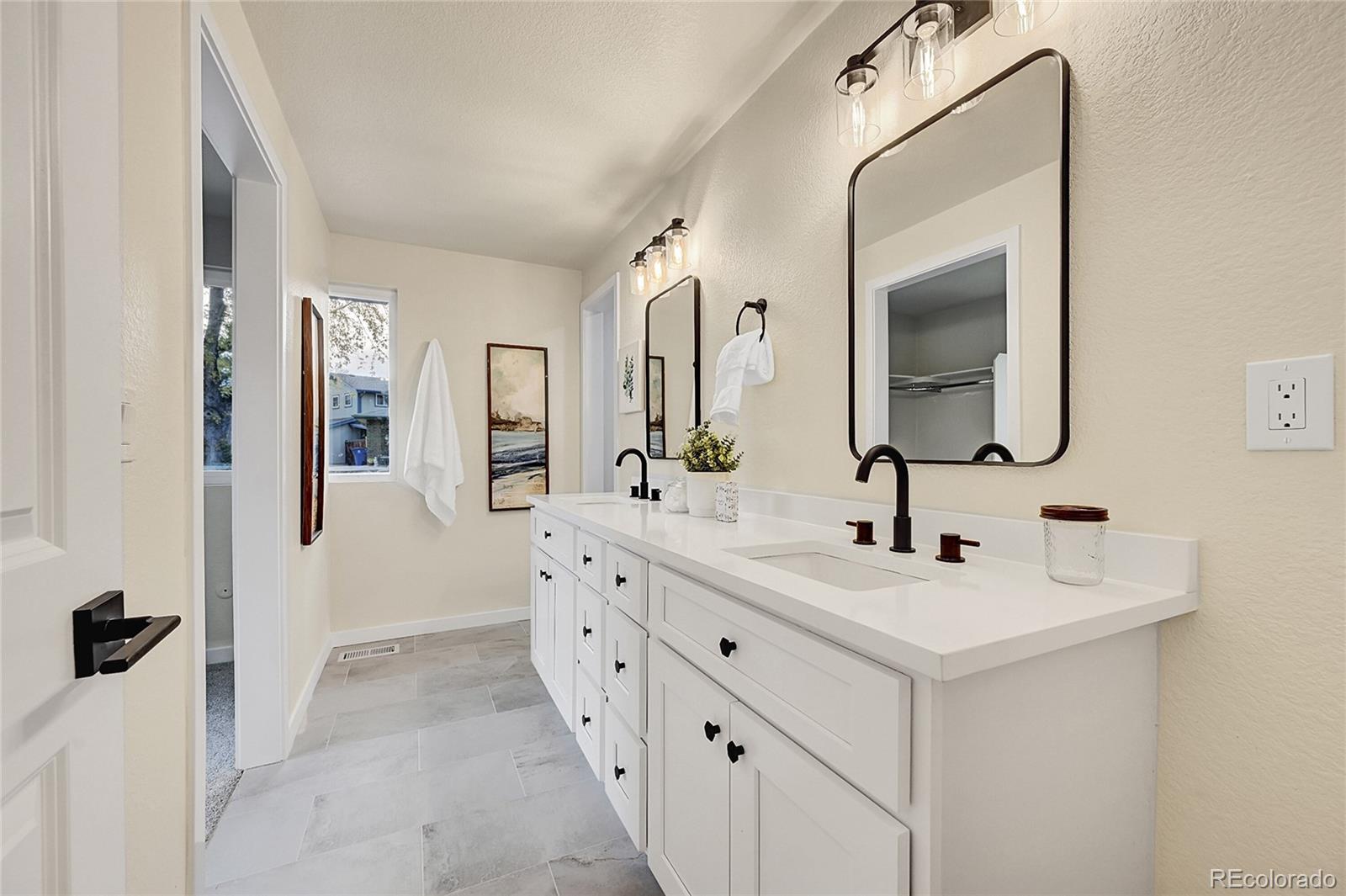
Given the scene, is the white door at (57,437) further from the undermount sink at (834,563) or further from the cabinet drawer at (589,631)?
the cabinet drawer at (589,631)

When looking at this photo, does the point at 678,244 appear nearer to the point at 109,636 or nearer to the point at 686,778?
the point at 686,778

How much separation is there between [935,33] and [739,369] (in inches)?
41.1

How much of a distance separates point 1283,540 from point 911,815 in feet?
2.18

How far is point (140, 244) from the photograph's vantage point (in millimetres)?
1075

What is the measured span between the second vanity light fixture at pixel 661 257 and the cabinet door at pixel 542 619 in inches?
54.7

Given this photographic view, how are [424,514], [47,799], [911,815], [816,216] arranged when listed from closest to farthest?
[47,799], [911,815], [816,216], [424,514]

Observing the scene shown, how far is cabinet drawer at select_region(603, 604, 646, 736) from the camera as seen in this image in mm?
1478

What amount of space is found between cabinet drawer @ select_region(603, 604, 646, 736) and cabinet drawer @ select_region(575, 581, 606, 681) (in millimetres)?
50

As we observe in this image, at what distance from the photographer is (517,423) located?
3791 millimetres

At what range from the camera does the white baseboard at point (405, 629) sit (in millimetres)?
2880

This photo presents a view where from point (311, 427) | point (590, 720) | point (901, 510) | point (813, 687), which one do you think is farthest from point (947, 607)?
point (311, 427)

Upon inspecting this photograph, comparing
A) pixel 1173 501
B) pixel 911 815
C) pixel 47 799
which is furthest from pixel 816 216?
pixel 47 799

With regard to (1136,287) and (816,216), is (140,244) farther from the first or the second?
(1136,287)

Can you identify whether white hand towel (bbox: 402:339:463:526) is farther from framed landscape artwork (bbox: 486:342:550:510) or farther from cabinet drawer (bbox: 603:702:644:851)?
cabinet drawer (bbox: 603:702:644:851)
